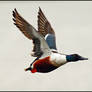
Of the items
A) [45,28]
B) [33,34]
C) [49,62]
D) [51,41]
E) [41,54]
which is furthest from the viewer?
[45,28]

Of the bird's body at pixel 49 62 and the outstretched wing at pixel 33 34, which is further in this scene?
the bird's body at pixel 49 62

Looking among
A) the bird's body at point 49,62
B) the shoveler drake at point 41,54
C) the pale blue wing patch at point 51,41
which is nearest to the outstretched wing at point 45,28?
the pale blue wing patch at point 51,41

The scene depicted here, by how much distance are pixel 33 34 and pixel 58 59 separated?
1060 mm

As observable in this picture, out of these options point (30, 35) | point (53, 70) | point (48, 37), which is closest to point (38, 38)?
point (30, 35)

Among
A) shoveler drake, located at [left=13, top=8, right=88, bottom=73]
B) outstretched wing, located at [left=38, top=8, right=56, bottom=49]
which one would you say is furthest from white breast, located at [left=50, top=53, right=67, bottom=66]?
outstretched wing, located at [left=38, top=8, right=56, bottom=49]

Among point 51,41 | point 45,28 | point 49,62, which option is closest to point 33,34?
point 49,62

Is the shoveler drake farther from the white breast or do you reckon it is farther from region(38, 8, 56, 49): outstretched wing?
region(38, 8, 56, 49): outstretched wing

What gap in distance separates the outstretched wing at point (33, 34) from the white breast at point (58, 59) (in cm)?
34

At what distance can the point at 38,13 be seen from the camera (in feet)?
49.2

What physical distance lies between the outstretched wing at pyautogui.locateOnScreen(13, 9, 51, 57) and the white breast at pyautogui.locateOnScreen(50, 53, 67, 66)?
0.34 meters

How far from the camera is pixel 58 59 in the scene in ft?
41.4

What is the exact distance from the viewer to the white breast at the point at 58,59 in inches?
496

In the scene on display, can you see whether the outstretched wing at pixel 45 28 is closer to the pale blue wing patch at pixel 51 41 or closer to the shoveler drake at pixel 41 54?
the pale blue wing patch at pixel 51 41

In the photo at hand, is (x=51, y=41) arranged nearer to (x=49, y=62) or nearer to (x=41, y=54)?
(x=41, y=54)
